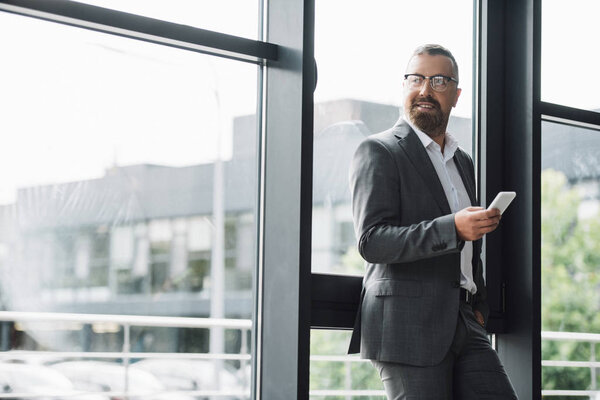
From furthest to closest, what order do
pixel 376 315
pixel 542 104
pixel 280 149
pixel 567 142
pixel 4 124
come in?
pixel 567 142
pixel 542 104
pixel 280 149
pixel 376 315
pixel 4 124

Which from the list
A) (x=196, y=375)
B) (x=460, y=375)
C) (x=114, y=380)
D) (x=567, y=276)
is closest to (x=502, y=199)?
(x=460, y=375)

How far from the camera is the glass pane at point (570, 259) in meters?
3.24

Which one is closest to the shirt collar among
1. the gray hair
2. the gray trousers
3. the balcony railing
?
the gray hair

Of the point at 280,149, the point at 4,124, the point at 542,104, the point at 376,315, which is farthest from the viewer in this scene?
the point at 542,104

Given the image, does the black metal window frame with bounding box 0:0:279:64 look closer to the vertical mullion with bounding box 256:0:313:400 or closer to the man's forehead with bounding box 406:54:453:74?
the vertical mullion with bounding box 256:0:313:400

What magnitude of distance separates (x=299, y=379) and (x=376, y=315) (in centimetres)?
31

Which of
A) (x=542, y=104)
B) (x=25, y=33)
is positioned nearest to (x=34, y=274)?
(x=25, y=33)

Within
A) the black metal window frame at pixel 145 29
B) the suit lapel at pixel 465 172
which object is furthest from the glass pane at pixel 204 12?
the suit lapel at pixel 465 172

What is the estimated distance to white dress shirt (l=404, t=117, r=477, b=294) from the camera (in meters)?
2.47

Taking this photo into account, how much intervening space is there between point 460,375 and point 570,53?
1673 mm

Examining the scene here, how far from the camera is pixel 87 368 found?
2219 millimetres

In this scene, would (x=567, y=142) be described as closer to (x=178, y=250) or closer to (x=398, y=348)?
(x=398, y=348)

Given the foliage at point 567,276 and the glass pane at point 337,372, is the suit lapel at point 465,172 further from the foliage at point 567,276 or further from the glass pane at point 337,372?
the foliage at point 567,276

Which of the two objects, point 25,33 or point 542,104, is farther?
point 542,104
